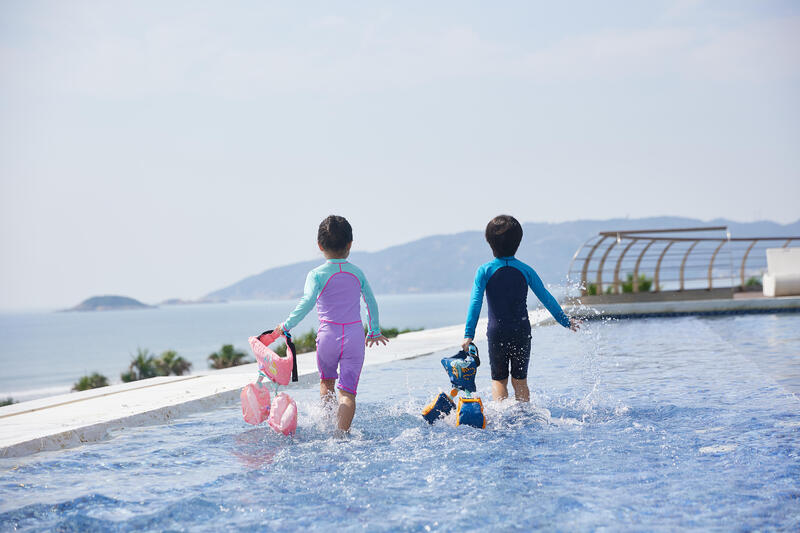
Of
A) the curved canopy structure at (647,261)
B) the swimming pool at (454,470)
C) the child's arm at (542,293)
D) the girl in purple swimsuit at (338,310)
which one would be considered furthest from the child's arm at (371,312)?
the curved canopy structure at (647,261)

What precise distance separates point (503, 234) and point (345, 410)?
1.88 m

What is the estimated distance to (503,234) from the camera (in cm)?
585

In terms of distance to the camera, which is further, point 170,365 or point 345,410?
point 170,365

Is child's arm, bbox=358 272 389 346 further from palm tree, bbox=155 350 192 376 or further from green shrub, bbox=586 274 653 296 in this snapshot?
palm tree, bbox=155 350 192 376

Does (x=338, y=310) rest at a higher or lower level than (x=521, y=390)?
higher

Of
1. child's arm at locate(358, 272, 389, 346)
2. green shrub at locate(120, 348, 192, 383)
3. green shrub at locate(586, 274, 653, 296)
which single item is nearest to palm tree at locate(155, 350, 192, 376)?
green shrub at locate(120, 348, 192, 383)

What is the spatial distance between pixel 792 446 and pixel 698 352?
654cm

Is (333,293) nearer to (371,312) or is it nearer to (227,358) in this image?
(371,312)

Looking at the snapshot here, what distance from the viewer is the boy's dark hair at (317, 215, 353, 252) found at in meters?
5.54

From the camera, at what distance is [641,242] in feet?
65.3

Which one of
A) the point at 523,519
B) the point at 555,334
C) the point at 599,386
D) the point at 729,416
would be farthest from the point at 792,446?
the point at 555,334

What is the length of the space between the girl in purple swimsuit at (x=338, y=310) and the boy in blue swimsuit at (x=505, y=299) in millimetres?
A: 931

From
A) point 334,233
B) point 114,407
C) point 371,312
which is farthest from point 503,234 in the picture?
point 114,407

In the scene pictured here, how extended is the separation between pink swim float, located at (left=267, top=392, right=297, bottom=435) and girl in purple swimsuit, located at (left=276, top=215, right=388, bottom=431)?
343mm
